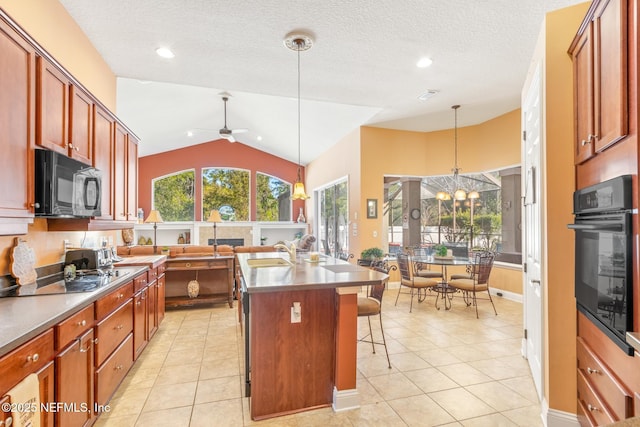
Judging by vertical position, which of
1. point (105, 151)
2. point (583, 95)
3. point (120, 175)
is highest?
point (583, 95)

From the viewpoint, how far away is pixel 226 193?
10.3 metres

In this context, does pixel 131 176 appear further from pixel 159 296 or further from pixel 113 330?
pixel 113 330

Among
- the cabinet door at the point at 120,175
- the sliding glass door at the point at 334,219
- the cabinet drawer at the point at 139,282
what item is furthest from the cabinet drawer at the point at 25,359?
the sliding glass door at the point at 334,219

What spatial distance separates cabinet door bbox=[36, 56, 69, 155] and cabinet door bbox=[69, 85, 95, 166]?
59 mm

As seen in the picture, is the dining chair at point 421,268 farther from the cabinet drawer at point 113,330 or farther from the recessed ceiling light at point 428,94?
the cabinet drawer at point 113,330

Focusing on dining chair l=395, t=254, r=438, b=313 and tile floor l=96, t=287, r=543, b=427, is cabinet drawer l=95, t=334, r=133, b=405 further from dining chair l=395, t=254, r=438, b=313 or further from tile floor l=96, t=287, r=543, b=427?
dining chair l=395, t=254, r=438, b=313

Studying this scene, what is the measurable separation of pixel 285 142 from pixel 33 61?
734cm

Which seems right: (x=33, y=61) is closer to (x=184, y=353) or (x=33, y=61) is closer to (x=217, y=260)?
(x=184, y=353)

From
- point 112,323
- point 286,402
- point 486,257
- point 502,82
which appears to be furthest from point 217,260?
point 502,82

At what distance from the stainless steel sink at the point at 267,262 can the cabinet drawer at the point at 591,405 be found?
2268 millimetres

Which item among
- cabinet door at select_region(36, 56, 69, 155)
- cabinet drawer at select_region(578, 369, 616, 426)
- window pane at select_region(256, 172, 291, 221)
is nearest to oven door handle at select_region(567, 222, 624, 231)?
cabinet drawer at select_region(578, 369, 616, 426)

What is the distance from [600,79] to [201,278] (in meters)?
5.03

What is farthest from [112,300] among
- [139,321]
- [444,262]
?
[444,262]

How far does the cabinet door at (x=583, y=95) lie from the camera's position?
5.75 feet
